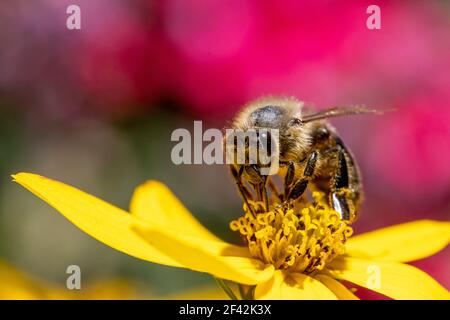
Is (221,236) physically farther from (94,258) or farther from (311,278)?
(311,278)

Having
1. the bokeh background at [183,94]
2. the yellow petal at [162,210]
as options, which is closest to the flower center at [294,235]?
the yellow petal at [162,210]

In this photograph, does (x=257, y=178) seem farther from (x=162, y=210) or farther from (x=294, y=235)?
(x=162, y=210)

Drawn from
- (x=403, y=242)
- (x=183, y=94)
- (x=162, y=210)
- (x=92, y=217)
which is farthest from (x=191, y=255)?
(x=183, y=94)

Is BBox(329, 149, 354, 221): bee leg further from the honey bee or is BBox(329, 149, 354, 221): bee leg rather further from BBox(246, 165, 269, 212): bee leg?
BBox(246, 165, 269, 212): bee leg

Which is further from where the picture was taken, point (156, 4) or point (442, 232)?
point (156, 4)

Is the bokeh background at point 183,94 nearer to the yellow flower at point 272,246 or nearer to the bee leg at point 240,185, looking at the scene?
the yellow flower at point 272,246
